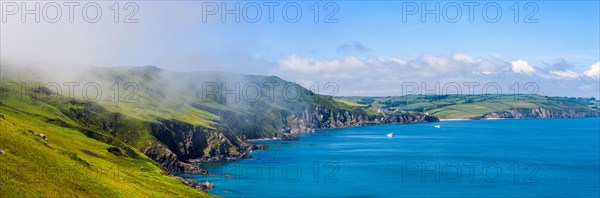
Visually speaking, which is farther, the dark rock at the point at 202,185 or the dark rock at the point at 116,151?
the dark rock at the point at 202,185

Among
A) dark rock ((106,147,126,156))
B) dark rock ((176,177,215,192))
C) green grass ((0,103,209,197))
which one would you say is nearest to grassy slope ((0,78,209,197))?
green grass ((0,103,209,197))

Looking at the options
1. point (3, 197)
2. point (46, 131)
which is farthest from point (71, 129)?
point (3, 197)

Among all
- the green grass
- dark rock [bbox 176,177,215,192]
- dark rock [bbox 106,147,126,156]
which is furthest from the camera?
dark rock [bbox 176,177,215,192]

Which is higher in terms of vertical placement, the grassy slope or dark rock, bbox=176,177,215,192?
the grassy slope

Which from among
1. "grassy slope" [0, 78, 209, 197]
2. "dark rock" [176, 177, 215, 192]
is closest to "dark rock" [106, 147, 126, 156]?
"grassy slope" [0, 78, 209, 197]

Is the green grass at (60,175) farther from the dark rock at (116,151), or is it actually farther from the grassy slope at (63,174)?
the dark rock at (116,151)

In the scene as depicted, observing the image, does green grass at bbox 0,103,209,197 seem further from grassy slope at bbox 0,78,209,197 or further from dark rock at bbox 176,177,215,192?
dark rock at bbox 176,177,215,192

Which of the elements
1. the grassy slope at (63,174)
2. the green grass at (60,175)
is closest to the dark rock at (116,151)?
the grassy slope at (63,174)

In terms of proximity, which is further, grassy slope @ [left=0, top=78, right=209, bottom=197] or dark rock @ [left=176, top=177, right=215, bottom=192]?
dark rock @ [left=176, top=177, right=215, bottom=192]

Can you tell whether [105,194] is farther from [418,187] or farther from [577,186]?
[577,186]

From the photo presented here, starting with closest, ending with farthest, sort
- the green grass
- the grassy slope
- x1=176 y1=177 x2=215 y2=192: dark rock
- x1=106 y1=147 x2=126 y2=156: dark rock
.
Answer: the green grass
the grassy slope
x1=106 y1=147 x2=126 y2=156: dark rock
x1=176 y1=177 x2=215 y2=192: dark rock

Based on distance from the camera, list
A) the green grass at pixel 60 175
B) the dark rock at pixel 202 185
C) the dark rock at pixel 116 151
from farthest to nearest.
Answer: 1. the dark rock at pixel 202 185
2. the dark rock at pixel 116 151
3. the green grass at pixel 60 175
